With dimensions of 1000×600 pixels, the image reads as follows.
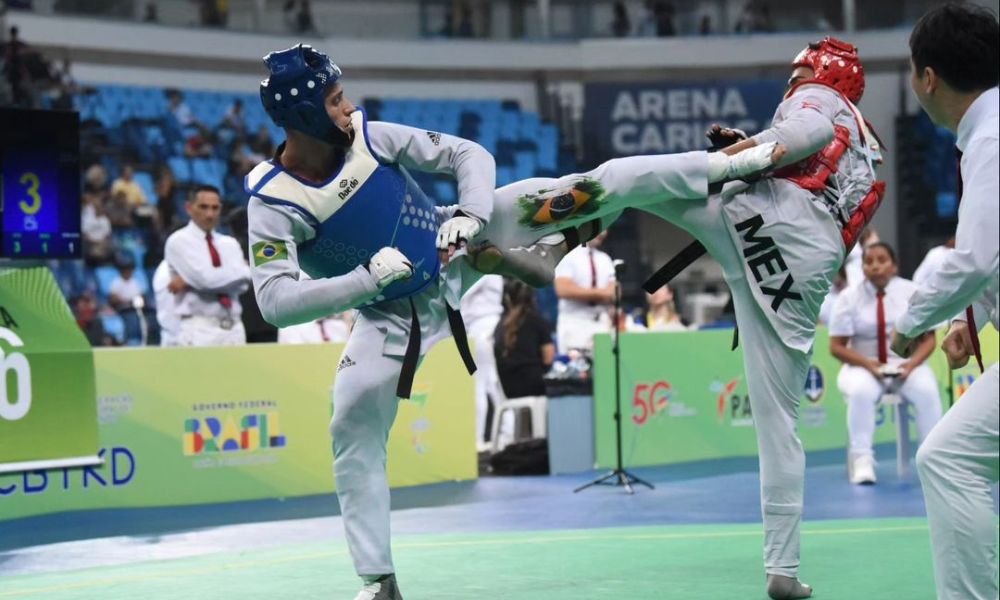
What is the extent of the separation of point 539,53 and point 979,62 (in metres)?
23.0

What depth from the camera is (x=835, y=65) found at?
5.64m

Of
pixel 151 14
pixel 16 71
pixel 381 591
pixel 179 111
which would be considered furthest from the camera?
pixel 151 14

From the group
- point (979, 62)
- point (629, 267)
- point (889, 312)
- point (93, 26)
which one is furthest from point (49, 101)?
point (979, 62)

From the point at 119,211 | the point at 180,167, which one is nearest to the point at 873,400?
the point at 119,211

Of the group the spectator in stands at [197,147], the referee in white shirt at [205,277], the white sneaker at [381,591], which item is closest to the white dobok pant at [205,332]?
the referee in white shirt at [205,277]

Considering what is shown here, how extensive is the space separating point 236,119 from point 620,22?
317 inches

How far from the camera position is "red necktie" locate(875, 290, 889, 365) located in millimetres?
10430

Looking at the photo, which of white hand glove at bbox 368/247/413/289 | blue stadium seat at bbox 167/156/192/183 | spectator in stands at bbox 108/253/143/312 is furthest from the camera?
blue stadium seat at bbox 167/156/192/183

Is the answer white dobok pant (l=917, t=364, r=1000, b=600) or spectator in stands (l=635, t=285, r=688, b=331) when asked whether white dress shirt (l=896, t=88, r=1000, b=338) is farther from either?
spectator in stands (l=635, t=285, r=688, b=331)

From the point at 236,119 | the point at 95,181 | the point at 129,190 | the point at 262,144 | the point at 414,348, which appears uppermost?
the point at 236,119

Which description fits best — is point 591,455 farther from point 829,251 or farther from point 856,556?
point 829,251

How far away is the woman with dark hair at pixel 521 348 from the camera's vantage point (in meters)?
12.2

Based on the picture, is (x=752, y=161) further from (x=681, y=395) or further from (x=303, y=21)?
(x=303, y=21)

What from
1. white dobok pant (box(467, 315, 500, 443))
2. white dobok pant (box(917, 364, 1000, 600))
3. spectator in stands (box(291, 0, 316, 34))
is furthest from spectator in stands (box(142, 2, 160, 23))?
white dobok pant (box(917, 364, 1000, 600))
